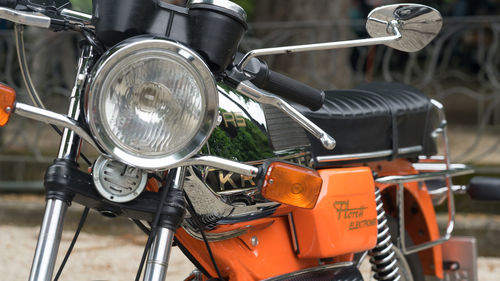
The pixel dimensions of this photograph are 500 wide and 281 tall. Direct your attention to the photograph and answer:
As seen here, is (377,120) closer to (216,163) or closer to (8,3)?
(216,163)

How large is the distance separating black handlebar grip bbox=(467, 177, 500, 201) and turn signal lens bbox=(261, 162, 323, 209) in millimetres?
1483

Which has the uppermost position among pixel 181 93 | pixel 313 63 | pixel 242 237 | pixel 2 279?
pixel 181 93

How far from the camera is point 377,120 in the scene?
269 centimetres

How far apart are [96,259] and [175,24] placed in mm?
3705

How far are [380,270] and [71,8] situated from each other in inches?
56.8

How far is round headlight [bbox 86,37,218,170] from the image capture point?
145 cm

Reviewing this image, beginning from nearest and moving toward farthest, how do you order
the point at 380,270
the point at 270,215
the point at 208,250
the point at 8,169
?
the point at 208,250 < the point at 270,215 < the point at 380,270 < the point at 8,169

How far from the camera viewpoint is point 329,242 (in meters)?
2.18

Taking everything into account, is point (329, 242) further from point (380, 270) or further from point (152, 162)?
point (152, 162)

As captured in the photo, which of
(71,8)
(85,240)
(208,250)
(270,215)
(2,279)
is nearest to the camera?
(71,8)

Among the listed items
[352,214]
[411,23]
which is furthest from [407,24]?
[352,214]

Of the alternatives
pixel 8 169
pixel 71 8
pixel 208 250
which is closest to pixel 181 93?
pixel 71 8

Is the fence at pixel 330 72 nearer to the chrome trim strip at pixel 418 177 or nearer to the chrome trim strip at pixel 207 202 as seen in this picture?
the chrome trim strip at pixel 418 177

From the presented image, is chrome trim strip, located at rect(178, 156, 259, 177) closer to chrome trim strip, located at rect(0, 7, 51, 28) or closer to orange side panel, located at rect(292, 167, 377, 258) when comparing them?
chrome trim strip, located at rect(0, 7, 51, 28)
